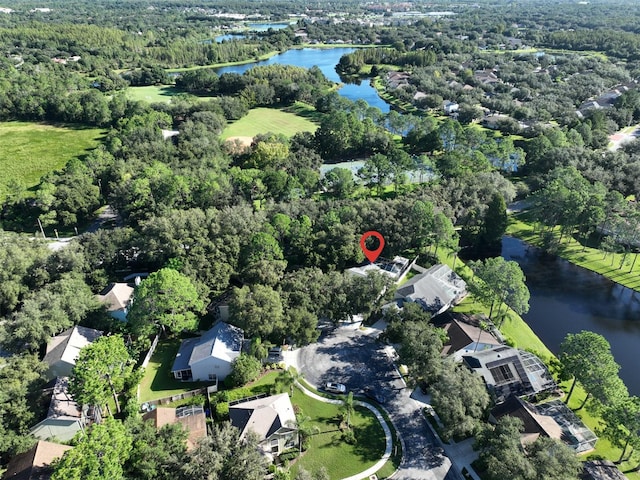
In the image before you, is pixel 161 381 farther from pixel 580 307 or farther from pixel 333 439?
pixel 580 307

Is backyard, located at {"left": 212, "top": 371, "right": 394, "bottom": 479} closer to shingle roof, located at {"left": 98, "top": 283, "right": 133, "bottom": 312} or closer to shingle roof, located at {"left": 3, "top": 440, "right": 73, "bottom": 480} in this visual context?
shingle roof, located at {"left": 3, "top": 440, "right": 73, "bottom": 480}

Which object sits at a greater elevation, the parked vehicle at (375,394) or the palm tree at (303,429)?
the palm tree at (303,429)

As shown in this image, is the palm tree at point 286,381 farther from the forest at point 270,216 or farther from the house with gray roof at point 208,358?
the house with gray roof at point 208,358

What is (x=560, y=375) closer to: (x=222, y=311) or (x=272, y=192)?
(x=222, y=311)

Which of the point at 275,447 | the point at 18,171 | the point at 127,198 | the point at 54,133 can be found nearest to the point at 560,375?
the point at 275,447

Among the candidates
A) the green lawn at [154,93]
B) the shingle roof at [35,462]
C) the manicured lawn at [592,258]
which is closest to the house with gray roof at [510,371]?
the manicured lawn at [592,258]
